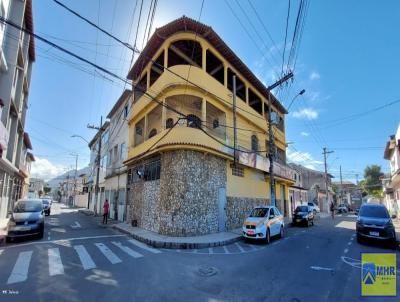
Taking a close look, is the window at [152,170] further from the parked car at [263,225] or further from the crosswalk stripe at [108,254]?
the parked car at [263,225]

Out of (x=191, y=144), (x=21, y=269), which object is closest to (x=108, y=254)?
(x=21, y=269)

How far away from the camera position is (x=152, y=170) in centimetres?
1523

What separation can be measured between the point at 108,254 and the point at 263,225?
23.9ft

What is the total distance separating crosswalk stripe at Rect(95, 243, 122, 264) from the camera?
7.72 m

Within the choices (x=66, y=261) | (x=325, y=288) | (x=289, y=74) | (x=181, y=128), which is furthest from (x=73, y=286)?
(x=289, y=74)

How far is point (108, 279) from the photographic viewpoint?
5.85 meters

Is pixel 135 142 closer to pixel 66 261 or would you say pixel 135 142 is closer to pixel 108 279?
pixel 66 261

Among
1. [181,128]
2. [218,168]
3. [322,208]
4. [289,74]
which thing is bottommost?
[322,208]

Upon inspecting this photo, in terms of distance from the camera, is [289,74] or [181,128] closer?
[181,128]

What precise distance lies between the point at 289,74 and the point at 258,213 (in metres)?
8.49

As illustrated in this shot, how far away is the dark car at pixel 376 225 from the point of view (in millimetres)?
10594

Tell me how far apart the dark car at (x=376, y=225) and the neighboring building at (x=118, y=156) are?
55.5 ft

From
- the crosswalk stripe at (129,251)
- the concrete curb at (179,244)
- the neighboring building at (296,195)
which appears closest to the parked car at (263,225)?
the concrete curb at (179,244)

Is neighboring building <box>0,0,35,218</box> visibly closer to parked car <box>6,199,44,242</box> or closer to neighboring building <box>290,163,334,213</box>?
parked car <box>6,199,44,242</box>
